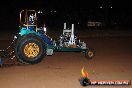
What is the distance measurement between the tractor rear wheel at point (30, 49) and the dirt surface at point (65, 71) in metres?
0.28

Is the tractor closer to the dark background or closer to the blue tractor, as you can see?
Result: the blue tractor

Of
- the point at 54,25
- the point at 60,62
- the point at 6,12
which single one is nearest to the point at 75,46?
the point at 60,62

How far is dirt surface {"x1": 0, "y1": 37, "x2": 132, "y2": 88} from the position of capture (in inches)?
376

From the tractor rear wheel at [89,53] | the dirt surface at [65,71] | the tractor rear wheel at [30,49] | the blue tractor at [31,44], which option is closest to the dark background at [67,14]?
the dirt surface at [65,71]

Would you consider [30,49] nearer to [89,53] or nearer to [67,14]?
[89,53]

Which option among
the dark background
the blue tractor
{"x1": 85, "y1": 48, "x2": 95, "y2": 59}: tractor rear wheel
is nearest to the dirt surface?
{"x1": 85, "y1": 48, "x2": 95, "y2": 59}: tractor rear wheel

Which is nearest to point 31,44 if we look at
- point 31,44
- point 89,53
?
point 31,44

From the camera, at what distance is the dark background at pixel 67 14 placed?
36031 mm

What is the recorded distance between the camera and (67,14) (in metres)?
38.5

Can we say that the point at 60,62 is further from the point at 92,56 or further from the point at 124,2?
the point at 124,2

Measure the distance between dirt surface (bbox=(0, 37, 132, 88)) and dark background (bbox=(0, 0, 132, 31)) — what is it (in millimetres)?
16073

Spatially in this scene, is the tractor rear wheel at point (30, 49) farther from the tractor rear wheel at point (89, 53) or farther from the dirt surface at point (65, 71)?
the tractor rear wheel at point (89, 53)

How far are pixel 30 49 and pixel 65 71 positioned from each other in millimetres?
1736

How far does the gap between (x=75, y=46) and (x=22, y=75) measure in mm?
3361
